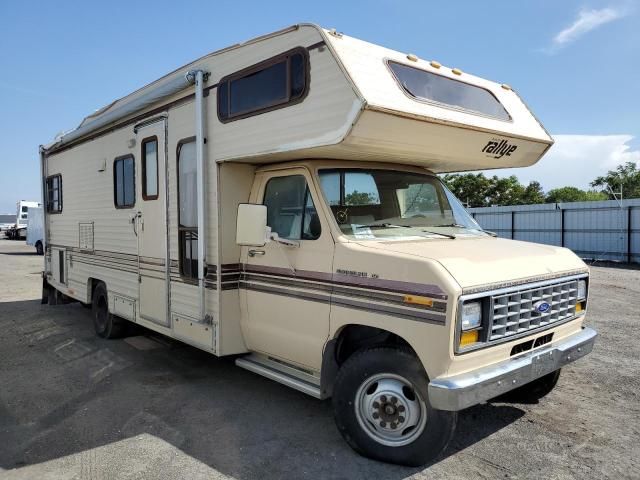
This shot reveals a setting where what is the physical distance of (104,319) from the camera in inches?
289

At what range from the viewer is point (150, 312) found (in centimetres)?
596

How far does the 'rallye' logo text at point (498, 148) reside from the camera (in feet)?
15.3

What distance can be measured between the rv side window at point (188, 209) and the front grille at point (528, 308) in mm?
2975

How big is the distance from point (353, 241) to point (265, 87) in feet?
5.04

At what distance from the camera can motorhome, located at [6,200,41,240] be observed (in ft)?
112

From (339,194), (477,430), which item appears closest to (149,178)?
(339,194)

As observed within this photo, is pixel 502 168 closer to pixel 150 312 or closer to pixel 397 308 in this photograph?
pixel 397 308

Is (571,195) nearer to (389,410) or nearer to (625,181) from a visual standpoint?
(625,181)

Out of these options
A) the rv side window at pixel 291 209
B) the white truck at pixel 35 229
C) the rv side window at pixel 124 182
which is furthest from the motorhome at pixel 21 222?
the rv side window at pixel 291 209

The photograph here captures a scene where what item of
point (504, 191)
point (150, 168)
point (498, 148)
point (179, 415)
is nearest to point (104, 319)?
point (150, 168)

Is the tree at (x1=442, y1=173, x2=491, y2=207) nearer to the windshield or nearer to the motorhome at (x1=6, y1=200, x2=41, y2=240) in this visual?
the motorhome at (x1=6, y1=200, x2=41, y2=240)

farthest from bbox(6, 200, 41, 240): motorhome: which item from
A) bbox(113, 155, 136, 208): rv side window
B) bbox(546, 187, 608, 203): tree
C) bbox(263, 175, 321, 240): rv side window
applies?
bbox(546, 187, 608, 203): tree

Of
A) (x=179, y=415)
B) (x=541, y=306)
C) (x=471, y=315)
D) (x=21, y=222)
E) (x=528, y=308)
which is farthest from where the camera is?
(x=21, y=222)

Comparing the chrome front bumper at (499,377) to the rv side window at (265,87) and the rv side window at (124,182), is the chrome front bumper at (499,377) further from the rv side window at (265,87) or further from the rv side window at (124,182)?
the rv side window at (124,182)
